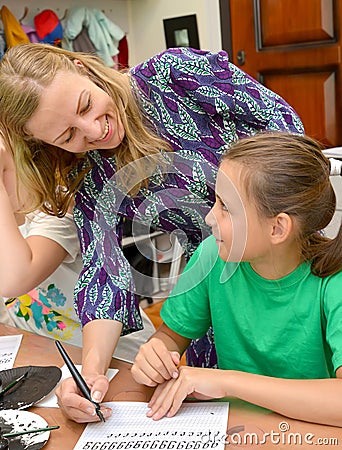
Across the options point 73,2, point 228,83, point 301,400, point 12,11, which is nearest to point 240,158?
point 228,83

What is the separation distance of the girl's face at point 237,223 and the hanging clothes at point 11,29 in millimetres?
2328

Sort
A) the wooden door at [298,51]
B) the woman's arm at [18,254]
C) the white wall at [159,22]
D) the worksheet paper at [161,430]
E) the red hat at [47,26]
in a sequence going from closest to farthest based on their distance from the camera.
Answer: the worksheet paper at [161,430] < the woman's arm at [18,254] < the wooden door at [298,51] < the red hat at [47,26] < the white wall at [159,22]

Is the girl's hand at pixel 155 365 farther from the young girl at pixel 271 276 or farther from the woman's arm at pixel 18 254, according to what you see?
the woman's arm at pixel 18 254

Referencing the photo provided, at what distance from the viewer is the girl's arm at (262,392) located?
88cm

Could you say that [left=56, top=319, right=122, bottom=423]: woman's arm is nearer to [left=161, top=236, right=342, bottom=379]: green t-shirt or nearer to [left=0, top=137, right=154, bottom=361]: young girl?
[left=161, top=236, right=342, bottom=379]: green t-shirt

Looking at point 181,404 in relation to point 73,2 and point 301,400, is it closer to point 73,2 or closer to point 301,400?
point 301,400

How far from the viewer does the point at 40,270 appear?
4.75 ft

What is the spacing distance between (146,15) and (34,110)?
2.85m

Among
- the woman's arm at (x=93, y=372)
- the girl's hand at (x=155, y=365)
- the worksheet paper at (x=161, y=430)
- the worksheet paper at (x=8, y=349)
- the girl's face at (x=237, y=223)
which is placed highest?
the girl's face at (x=237, y=223)

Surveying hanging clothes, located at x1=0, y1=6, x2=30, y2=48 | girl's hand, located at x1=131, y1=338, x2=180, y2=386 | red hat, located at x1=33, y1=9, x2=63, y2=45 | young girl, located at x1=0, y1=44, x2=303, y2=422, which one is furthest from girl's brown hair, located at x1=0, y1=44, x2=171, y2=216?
red hat, located at x1=33, y1=9, x2=63, y2=45

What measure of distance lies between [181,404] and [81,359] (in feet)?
0.90

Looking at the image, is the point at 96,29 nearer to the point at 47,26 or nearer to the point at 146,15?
the point at 47,26

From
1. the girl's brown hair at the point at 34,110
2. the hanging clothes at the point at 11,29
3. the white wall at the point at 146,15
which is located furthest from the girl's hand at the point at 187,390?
the white wall at the point at 146,15

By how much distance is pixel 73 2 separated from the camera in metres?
3.48
